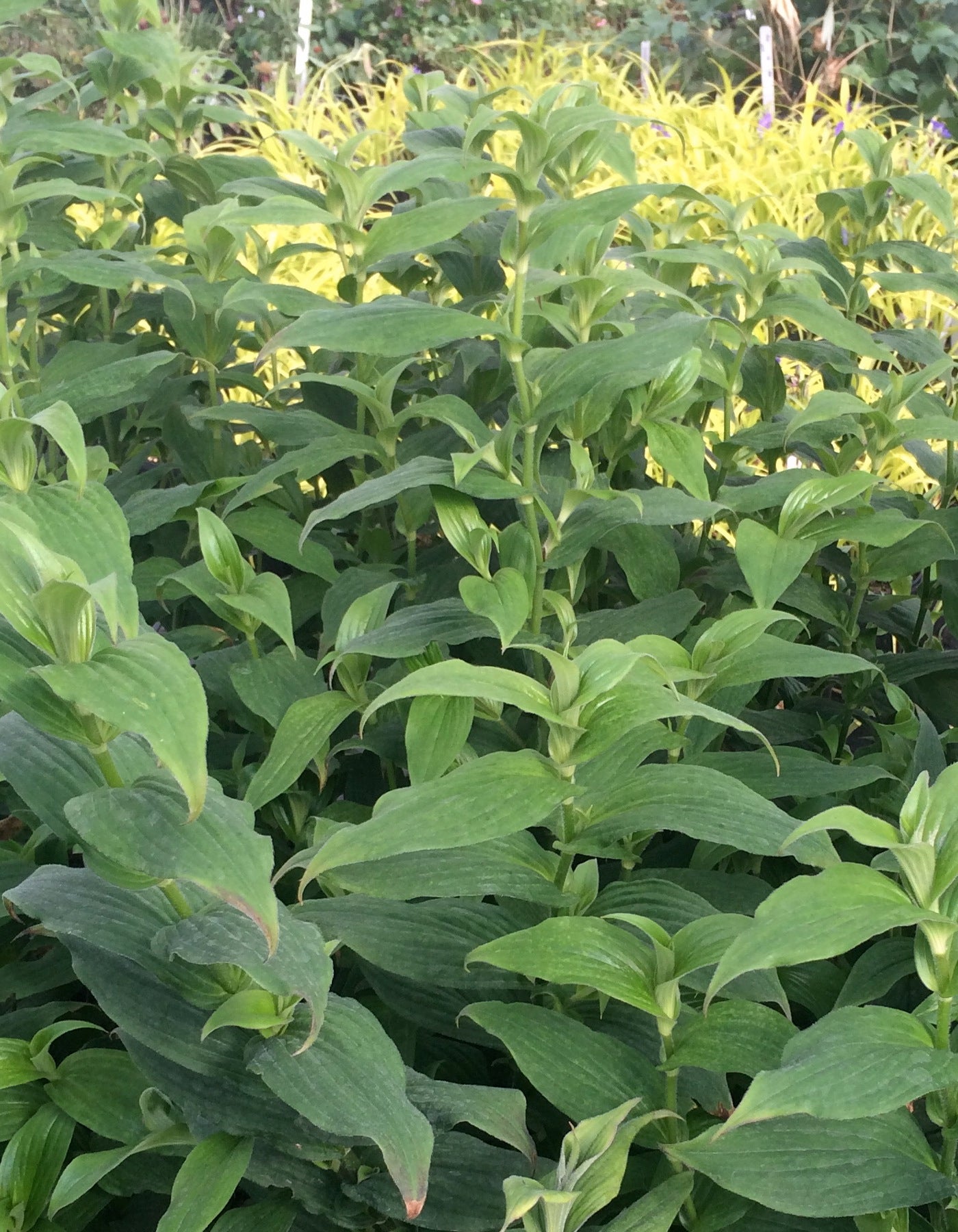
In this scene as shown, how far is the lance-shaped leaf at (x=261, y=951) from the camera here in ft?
2.40

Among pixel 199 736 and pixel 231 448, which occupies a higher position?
pixel 199 736

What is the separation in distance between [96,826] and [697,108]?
4.91 metres

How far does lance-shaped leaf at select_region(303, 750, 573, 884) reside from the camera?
0.75 m

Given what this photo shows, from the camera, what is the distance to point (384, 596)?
113 cm

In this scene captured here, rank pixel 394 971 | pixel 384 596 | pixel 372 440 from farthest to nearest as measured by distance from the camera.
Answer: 1. pixel 372 440
2. pixel 384 596
3. pixel 394 971

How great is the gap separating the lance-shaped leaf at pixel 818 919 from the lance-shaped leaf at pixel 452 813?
6.5 inches

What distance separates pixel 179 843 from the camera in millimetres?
682

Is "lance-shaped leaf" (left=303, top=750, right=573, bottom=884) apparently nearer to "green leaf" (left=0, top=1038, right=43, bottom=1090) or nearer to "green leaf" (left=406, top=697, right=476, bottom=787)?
"green leaf" (left=406, top=697, right=476, bottom=787)

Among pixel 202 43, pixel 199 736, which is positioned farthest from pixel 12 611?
pixel 202 43

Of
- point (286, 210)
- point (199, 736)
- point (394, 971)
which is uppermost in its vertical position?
point (286, 210)

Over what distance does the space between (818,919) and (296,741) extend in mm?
554

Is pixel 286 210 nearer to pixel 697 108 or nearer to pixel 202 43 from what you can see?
pixel 697 108

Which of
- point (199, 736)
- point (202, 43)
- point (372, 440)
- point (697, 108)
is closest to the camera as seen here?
point (199, 736)

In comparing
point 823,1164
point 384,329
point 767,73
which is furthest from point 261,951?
point 767,73
